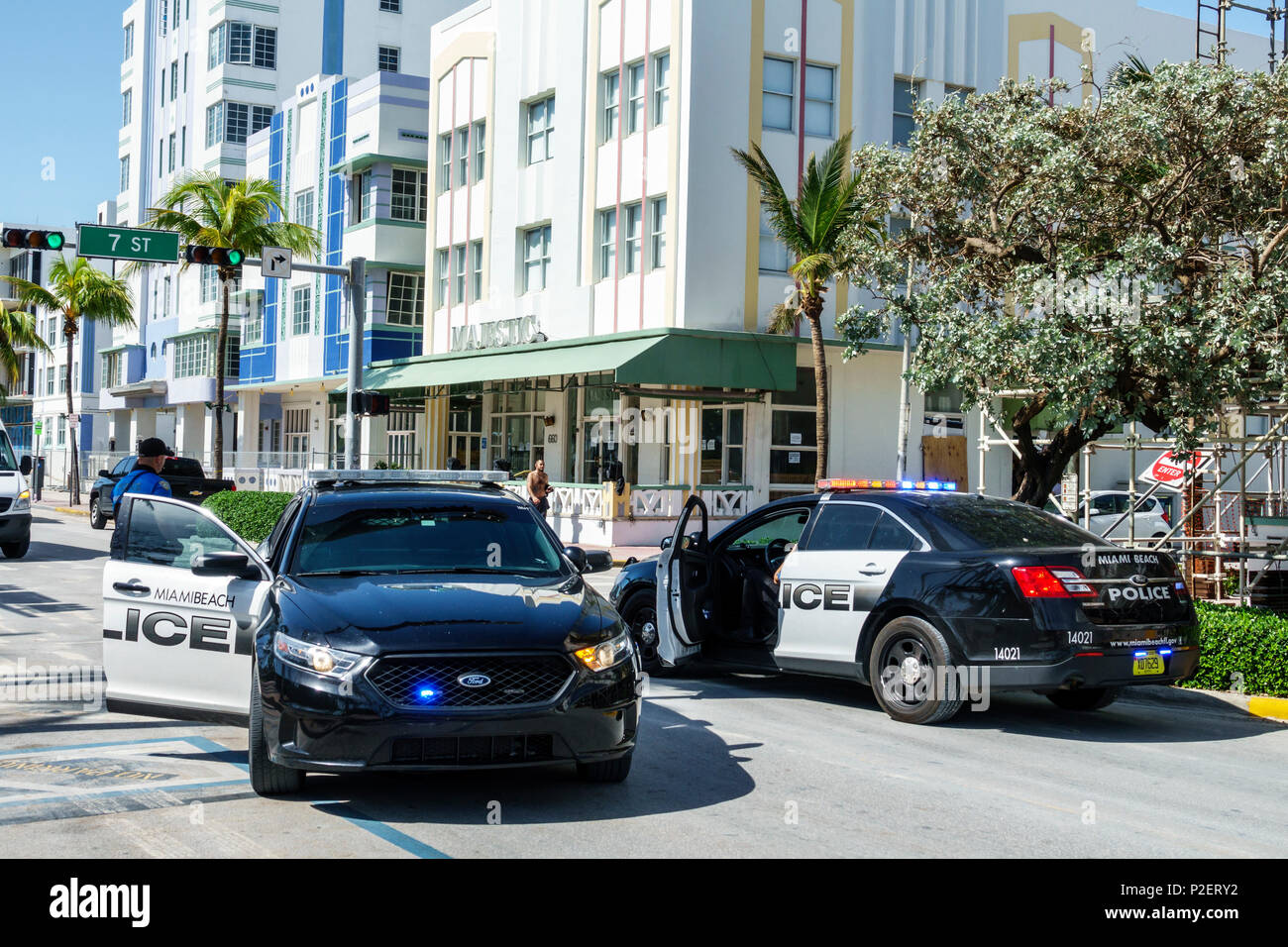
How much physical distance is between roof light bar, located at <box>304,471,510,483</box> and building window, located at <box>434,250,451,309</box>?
29.9 meters

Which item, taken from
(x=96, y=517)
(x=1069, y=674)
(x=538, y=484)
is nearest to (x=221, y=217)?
(x=96, y=517)

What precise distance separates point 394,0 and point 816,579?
52.1 metres

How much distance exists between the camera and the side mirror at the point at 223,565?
7.00 meters

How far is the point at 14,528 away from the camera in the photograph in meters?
22.0

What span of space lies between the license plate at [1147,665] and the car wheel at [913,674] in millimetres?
1156

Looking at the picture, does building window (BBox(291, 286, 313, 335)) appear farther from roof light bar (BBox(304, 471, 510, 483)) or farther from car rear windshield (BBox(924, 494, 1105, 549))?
car rear windshield (BBox(924, 494, 1105, 549))

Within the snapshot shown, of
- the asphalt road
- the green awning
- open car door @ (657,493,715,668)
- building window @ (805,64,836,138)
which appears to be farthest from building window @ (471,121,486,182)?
the asphalt road

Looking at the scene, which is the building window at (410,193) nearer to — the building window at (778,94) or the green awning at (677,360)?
the green awning at (677,360)

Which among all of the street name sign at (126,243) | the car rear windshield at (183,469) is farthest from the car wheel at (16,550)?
the street name sign at (126,243)

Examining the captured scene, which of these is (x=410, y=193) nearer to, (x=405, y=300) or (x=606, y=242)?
(x=405, y=300)

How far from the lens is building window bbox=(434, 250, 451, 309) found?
3803 cm
